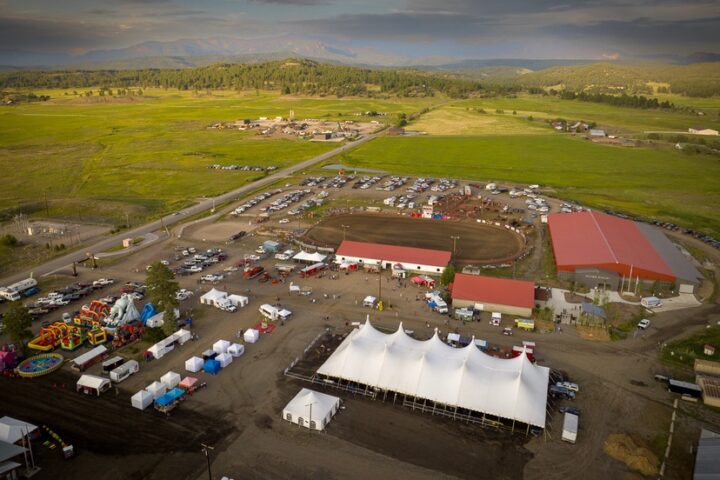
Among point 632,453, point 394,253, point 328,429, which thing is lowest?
point 632,453

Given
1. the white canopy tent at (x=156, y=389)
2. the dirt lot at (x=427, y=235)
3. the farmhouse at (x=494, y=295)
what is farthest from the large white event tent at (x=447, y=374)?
the dirt lot at (x=427, y=235)

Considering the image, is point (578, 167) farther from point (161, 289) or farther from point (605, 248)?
point (161, 289)

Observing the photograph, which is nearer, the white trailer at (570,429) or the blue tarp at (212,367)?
the white trailer at (570,429)

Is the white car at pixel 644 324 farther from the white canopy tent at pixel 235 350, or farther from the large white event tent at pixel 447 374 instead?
the white canopy tent at pixel 235 350

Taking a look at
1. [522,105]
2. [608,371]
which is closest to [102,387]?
[608,371]

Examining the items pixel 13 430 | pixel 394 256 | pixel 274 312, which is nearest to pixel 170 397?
pixel 13 430

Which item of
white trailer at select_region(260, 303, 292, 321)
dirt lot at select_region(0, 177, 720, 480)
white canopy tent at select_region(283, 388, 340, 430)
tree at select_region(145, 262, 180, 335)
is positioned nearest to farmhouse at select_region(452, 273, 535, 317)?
dirt lot at select_region(0, 177, 720, 480)

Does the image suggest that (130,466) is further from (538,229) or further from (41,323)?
(538,229)
